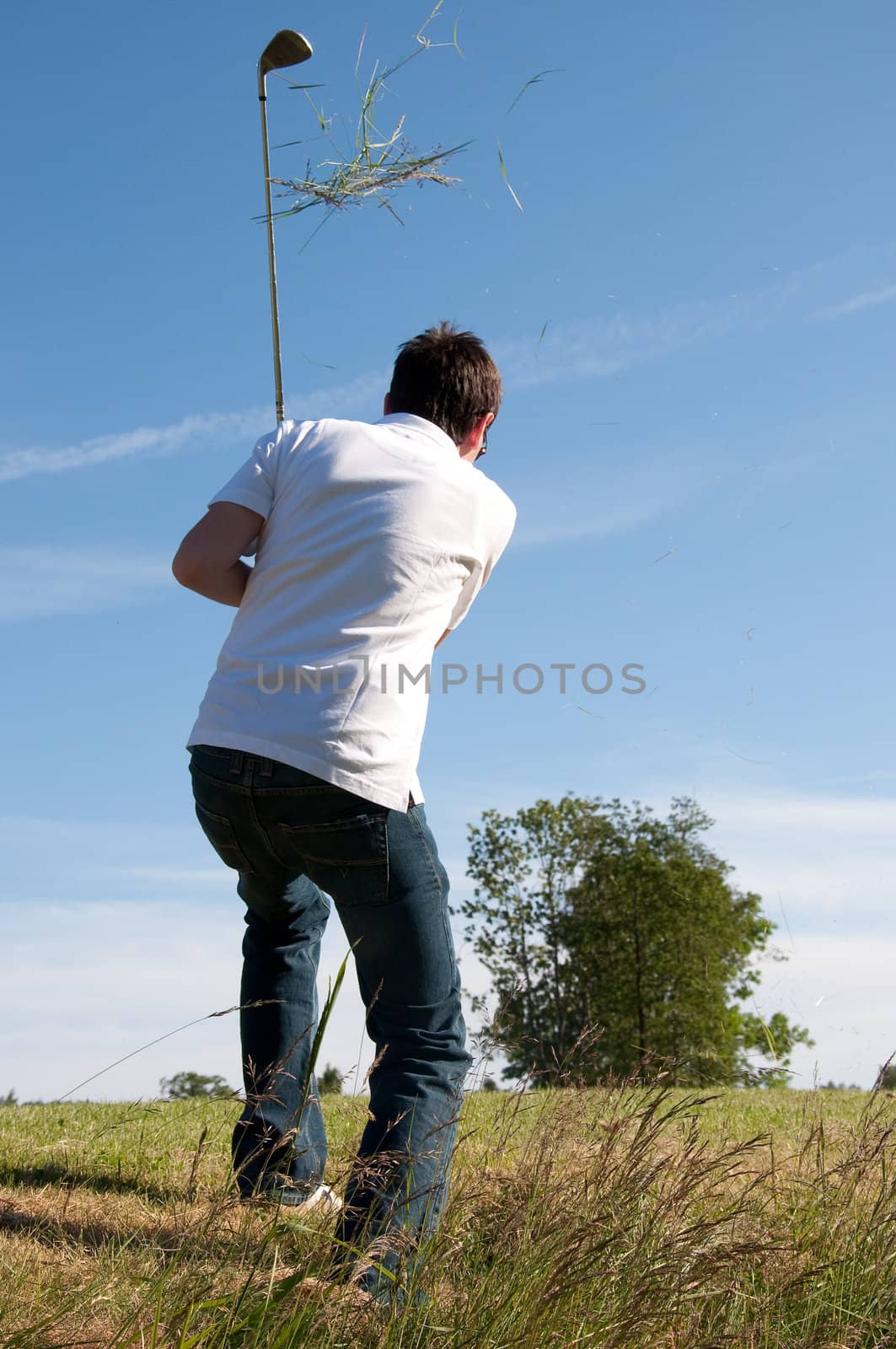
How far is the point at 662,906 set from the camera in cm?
2858

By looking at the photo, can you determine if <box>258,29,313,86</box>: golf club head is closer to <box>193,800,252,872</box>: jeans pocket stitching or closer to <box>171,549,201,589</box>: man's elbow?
<box>171,549,201,589</box>: man's elbow

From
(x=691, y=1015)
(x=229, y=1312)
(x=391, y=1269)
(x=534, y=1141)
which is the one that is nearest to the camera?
(x=229, y=1312)

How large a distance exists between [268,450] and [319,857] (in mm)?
1110

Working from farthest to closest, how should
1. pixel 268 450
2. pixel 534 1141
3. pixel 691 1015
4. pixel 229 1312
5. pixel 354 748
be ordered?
pixel 691 1015
pixel 534 1141
pixel 268 450
pixel 354 748
pixel 229 1312

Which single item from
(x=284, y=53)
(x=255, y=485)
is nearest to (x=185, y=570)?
(x=255, y=485)

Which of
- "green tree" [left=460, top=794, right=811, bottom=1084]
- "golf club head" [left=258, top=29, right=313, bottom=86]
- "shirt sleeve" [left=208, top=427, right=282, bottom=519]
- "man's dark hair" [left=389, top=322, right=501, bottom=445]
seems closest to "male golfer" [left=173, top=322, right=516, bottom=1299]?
"shirt sleeve" [left=208, top=427, right=282, bottom=519]

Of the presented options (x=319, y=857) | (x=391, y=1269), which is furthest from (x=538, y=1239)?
(x=319, y=857)

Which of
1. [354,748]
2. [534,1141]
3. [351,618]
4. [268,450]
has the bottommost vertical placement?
[534,1141]

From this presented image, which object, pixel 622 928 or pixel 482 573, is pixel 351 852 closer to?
pixel 482 573

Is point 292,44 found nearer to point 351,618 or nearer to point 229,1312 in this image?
point 351,618

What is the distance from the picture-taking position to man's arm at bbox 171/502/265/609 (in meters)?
3.05

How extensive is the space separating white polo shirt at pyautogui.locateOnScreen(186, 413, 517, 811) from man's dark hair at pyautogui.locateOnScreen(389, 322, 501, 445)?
0.21 m

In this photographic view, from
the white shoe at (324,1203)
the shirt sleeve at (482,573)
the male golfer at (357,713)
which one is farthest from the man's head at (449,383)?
the white shoe at (324,1203)

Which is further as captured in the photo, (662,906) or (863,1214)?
(662,906)
